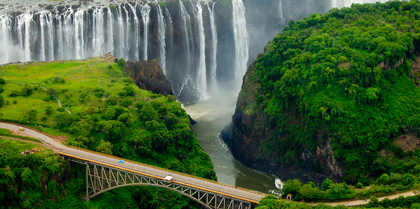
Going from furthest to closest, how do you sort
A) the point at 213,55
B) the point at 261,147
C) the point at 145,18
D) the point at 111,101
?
the point at 213,55, the point at 145,18, the point at 261,147, the point at 111,101

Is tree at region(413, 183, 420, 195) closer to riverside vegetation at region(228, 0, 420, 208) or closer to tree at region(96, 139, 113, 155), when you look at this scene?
riverside vegetation at region(228, 0, 420, 208)

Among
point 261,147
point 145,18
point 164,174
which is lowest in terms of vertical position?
point 261,147

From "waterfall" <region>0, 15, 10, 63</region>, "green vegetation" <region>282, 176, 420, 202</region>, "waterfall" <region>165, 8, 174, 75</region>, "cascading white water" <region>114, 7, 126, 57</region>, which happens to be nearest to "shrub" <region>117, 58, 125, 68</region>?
"cascading white water" <region>114, 7, 126, 57</region>

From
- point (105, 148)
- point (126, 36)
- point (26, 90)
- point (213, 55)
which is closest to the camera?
point (105, 148)

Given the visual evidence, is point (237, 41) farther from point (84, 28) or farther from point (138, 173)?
point (138, 173)

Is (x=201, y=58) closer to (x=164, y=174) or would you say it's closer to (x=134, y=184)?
(x=164, y=174)

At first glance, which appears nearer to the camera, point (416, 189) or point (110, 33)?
point (416, 189)

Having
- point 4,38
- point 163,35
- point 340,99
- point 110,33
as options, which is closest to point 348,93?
point 340,99

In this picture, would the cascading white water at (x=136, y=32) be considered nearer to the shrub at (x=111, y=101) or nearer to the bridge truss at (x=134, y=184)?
the shrub at (x=111, y=101)
